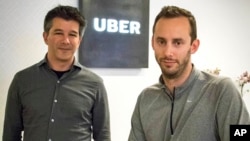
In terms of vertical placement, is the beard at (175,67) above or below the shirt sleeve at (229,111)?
above

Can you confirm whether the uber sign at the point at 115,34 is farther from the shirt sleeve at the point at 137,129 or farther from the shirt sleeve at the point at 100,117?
the shirt sleeve at the point at 137,129

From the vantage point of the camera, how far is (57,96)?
183 centimetres

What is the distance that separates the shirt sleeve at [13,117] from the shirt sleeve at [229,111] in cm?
112

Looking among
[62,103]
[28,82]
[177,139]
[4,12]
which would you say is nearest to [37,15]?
[4,12]

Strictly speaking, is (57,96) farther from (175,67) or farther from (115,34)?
(115,34)

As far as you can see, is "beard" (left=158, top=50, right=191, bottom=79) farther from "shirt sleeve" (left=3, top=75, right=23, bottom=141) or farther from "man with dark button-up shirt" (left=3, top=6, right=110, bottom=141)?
"shirt sleeve" (left=3, top=75, right=23, bottom=141)

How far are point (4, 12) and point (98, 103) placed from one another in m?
0.94

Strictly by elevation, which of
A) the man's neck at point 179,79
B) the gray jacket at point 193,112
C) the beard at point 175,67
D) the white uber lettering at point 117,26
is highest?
the white uber lettering at point 117,26

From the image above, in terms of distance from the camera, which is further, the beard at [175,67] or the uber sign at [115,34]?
the uber sign at [115,34]

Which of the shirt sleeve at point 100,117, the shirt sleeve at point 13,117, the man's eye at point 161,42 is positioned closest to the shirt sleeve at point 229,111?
the man's eye at point 161,42

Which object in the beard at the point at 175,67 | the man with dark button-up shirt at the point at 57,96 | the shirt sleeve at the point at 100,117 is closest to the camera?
the beard at the point at 175,67

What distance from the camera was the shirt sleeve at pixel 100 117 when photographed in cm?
191

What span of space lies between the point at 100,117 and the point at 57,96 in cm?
28

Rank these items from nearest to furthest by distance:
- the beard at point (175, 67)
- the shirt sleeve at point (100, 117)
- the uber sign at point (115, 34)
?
the beard at point (175, 67) < the shirt sleeve at point (100, 117) < the uber sign at point (115, 34)
